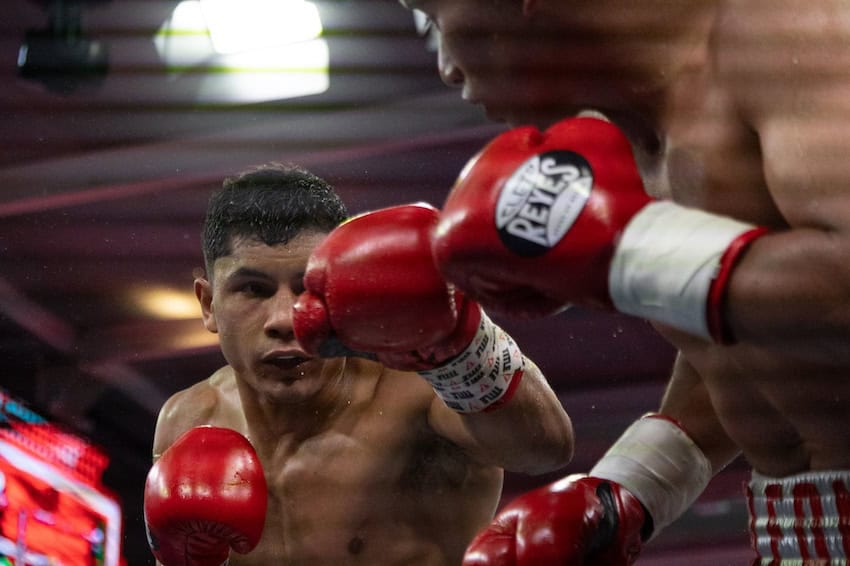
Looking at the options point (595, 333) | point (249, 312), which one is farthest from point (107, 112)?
point (249, 312)

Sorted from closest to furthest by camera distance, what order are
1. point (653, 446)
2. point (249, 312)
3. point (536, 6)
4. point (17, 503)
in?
point (536, 6) < point (653, 446) < point (249, 312) < point (17, 503)

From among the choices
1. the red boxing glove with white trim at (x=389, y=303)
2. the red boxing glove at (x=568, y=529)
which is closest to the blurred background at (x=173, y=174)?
the red boxing glove with white trim at (x=389, y=303)

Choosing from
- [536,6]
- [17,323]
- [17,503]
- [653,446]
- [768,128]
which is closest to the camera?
[768,128]

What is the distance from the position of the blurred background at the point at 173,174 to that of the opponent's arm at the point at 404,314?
6.50 ft

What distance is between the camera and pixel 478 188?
3.34ft

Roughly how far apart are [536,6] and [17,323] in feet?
11.4

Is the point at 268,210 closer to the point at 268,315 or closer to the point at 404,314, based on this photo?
the point at 268,315

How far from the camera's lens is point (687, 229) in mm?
948

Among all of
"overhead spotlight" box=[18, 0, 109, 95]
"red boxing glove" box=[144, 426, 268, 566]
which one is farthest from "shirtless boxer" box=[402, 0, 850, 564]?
"overhead spotlight" box=[18, 0, 109, 95]

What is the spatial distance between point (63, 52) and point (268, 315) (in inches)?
66.0

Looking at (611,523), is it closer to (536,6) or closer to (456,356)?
(456,356)

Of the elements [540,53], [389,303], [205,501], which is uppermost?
[540,53]

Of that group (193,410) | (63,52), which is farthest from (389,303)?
(63,52)

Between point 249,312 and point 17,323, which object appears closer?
point 249,312
